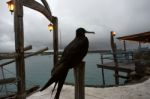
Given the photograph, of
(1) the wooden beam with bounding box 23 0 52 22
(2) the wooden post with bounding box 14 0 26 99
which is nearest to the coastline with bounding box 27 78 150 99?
(2) the wooden post with bounding box 14 0 26 99

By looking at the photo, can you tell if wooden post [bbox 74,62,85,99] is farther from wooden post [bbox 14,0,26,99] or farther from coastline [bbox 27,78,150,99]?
coastline [bbox 27,78,150,99]

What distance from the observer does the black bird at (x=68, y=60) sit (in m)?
2.80

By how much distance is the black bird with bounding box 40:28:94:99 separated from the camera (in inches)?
110

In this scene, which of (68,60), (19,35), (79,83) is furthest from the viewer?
(19,35)

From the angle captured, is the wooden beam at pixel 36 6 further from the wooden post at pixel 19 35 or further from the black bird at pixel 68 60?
the black bird at pixel 68 60

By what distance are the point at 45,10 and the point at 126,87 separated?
4.30 meters

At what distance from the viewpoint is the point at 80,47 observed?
3.44 m

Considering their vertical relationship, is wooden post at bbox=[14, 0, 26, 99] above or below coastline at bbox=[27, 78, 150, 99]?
above

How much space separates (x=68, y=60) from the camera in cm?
310

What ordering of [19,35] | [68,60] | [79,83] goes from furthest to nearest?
[19,35] < [79,83] < [68,60]

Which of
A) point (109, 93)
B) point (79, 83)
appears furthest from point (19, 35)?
point (109, 93)

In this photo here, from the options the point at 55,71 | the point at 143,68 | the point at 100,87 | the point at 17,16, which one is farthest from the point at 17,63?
the point at 143,68

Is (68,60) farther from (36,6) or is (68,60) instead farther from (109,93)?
(109,93)

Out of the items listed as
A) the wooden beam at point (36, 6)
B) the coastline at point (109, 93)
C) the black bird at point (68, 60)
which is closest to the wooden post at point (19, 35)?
the wooden beam at point (36, 6)
